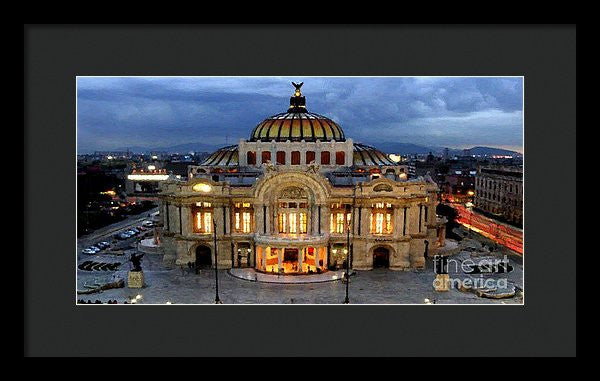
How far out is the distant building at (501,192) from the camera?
4325 cm

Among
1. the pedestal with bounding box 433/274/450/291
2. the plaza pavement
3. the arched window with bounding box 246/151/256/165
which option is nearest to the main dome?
the arched window with bounding box 246/151/256/165

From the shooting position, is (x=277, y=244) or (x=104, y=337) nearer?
(x=104, y=337)

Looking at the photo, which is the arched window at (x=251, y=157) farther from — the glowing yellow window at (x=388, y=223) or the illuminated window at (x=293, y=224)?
the glowing yellow window at (x=388, y=223)

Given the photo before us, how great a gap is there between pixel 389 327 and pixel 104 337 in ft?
37.0

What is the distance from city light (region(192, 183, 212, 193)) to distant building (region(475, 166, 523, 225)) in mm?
22559

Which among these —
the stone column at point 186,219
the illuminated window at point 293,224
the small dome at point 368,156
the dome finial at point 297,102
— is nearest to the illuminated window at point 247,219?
the illuminated window at point 293,224

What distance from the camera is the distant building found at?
43250 mm

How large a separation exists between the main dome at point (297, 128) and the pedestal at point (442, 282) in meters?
15.7

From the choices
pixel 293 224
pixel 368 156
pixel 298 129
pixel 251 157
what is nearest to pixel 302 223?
pixel 293 224

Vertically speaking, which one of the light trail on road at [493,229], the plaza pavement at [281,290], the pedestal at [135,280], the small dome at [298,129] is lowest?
the plaza pavement at [281,290]

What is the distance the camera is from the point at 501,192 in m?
47.3
